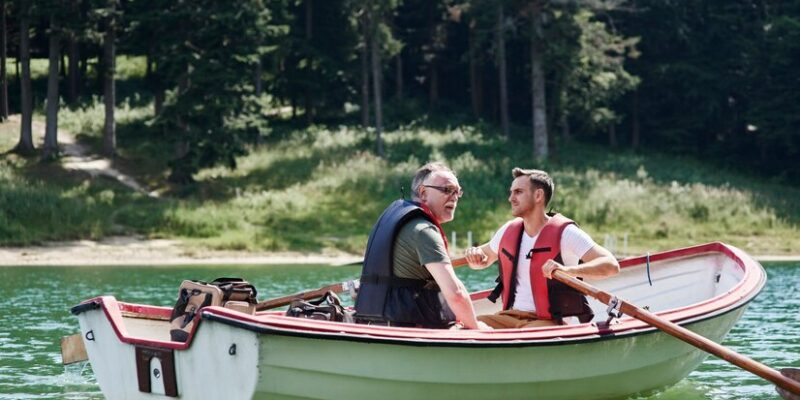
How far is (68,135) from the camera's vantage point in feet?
149

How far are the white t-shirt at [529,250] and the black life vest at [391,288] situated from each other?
110 centimetres

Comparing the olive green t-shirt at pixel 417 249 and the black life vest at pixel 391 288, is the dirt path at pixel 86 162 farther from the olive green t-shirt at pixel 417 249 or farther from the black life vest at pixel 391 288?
the olive green t-shirt at pixel 417 249

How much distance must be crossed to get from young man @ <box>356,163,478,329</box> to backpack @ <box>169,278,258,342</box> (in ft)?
3.40

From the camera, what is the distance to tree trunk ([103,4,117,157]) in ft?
137

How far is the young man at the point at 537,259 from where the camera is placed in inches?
433

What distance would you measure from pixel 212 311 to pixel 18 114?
41674mm

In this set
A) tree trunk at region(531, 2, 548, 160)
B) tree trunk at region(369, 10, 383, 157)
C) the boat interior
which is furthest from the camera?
tree trunk at region(531, 2, 548, 160)

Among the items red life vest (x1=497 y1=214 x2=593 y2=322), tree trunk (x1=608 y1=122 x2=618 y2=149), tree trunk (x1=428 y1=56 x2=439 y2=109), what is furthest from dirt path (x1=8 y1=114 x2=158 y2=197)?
red life vest (x1=497 y1=214 x2=593 y2=322)

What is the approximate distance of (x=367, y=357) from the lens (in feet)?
32.4

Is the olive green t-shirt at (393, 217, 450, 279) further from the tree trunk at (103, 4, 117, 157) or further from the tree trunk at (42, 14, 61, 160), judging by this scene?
the tree trunk at (103, 4, 117, 157)

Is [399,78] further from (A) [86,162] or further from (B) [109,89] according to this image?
(A) [86,162]

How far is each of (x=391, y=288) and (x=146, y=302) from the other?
1219 cm

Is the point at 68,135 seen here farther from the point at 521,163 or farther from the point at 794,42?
the point at 794,42

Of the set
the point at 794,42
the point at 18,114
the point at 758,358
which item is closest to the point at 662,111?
the point at 794,42
